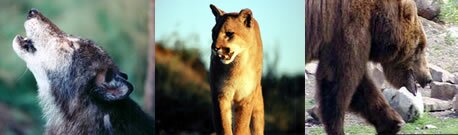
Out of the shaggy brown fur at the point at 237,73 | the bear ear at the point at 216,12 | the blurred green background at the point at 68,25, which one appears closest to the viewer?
the shaggy brown fur at the point at 237,73

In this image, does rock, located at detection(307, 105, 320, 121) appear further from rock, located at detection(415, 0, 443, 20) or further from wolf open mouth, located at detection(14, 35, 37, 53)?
wolf open mouth, located at detection(14, 35, 37, 53)

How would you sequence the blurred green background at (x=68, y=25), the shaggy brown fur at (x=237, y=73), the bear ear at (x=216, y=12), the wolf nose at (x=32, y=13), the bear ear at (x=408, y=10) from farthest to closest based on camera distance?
the blurred green background at (x=68, y=25), the wolf nose at (x=32, y=13), the bear ear at (x=216, y=12), the shaggy brown fur at (x=237, y=73), the bear ear at (x=408, y=10)

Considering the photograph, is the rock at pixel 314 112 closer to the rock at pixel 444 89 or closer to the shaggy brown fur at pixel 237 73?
the shaggy brown fur at pixel 237 73

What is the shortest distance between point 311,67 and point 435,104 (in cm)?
86

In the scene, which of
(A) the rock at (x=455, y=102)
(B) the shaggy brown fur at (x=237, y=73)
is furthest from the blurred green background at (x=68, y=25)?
(A) the rock at (x=455, y=102)

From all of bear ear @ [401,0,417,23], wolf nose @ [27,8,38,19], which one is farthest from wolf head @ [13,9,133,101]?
bear ear @ [401,0,417,23]

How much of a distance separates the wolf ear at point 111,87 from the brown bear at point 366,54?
1321mm

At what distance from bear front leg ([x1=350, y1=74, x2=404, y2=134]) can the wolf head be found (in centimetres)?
153

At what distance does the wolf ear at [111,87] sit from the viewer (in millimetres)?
5416

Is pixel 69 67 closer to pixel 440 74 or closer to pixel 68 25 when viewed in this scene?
pixel 68 25

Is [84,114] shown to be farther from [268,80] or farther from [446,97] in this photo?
[446,97]

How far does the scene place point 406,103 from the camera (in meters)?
5.50

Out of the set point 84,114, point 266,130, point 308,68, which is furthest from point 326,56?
point 84,114

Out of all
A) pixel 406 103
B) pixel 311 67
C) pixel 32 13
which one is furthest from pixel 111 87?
pixel 406 103
